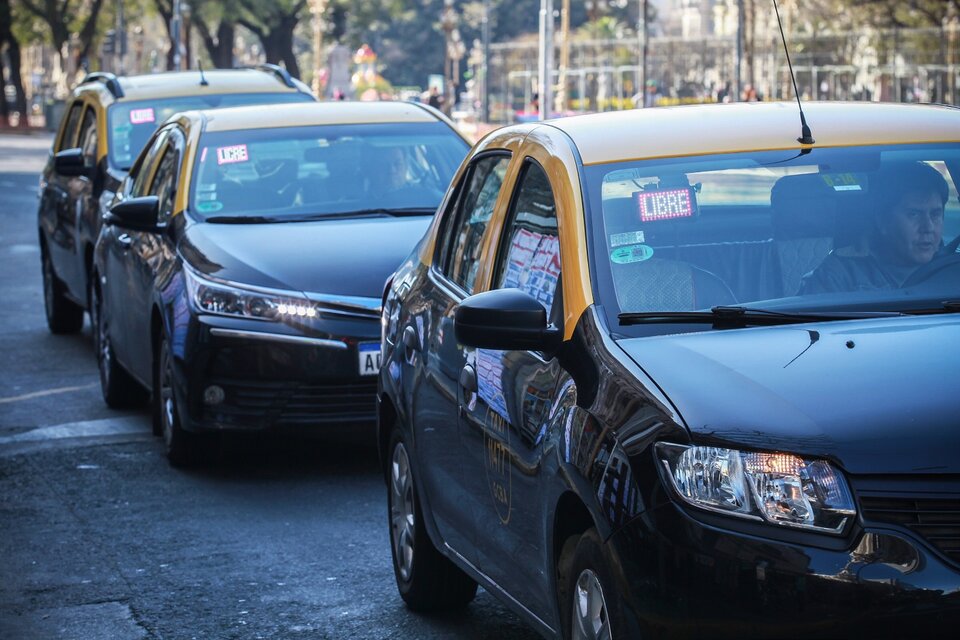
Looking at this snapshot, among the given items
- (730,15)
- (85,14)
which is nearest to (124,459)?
(85,14)

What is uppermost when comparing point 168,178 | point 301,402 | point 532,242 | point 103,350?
point 532,242

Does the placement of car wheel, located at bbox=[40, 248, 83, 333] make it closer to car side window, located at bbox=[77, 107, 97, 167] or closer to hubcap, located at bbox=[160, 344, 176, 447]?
car side window, located at bbox=[77, 107, 97, 167]

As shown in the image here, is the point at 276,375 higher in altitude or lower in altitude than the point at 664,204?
lower

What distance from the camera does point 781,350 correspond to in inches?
159

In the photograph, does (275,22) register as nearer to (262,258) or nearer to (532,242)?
(262,258)

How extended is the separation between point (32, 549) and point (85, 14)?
8623cm

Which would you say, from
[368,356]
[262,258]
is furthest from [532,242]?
[262,258]

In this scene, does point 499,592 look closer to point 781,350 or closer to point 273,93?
point 781,350

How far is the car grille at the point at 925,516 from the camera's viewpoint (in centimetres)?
347

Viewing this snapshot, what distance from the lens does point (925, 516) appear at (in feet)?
11.4

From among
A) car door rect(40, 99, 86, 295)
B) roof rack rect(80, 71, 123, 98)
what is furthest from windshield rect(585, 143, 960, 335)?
roof rack rect(80, 71, 123, 98)

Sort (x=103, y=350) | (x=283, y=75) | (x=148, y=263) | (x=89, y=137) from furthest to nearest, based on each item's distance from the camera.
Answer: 1. (x=283, y=75)
2. (x=89, y=137)
3. (x=103, y=350)
4. (x=148, y=263)

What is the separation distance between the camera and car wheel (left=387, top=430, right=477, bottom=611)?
19.2ft

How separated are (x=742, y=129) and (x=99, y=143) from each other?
9060mm
